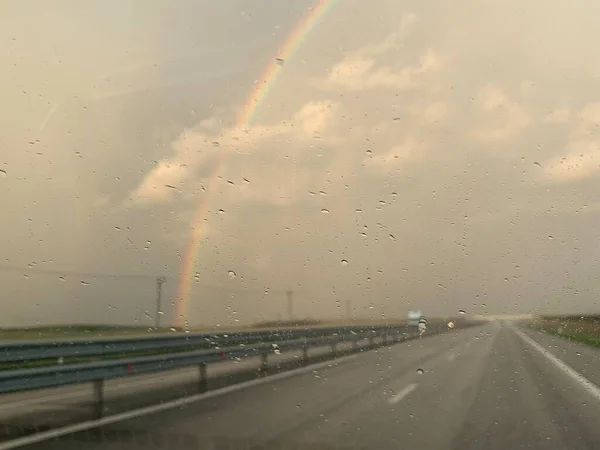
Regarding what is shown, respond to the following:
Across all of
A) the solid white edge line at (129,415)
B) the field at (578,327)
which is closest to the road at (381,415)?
the solid white edge line at (129,415)

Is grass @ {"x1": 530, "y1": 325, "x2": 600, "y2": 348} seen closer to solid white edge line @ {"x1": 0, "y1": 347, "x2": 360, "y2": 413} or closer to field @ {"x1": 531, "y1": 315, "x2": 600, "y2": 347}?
field @ {"x1": 531, "y1": 315, "x2": 600, "y2": 347}

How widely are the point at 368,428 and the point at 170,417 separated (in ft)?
8.43

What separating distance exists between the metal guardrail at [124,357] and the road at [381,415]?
0.89 m

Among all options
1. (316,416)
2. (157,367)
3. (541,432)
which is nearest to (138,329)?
(157,367)

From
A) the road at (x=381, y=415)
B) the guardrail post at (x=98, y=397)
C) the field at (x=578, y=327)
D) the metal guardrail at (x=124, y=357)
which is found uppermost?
the field at (x=578, y=327)

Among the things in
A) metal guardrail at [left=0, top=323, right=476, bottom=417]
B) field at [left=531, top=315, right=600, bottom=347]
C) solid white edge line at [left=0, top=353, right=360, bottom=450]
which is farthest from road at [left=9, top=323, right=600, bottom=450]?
field at [left=531, top=315, right=600, bottom=347]

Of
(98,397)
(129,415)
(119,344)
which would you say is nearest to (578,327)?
(119,344)

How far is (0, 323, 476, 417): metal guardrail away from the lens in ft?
29.1

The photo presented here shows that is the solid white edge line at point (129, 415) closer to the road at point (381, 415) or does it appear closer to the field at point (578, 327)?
the road at point (381, 415)

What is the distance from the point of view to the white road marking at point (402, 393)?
11488 mm

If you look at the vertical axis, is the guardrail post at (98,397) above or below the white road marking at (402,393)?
above

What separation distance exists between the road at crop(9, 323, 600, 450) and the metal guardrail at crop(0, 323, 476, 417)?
89cm

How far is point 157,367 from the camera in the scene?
11766 mm

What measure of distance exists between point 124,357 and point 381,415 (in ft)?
13.1
